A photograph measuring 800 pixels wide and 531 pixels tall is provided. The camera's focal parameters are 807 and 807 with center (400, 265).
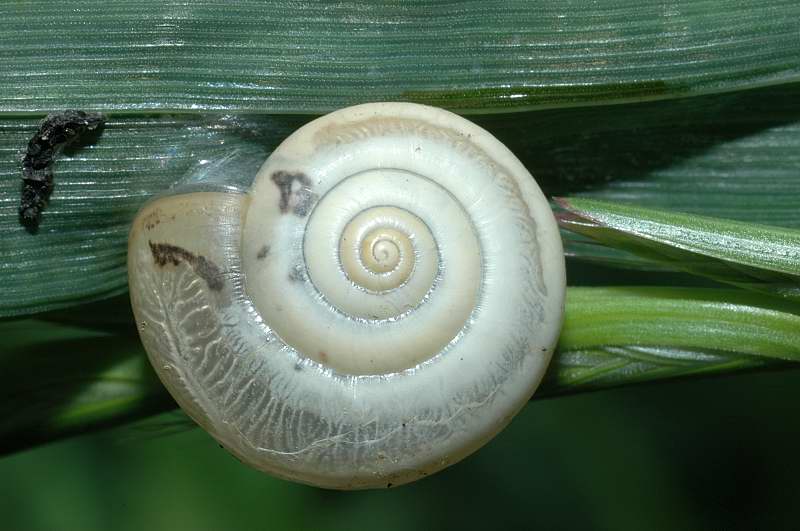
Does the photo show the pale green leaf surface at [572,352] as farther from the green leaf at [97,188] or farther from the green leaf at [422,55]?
the green leaf at [422,55]

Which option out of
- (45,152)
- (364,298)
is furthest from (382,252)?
→ (45,152)

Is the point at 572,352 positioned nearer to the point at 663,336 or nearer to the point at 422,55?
the point at 663,336

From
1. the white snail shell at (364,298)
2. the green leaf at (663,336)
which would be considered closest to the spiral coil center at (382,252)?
the white snail shell at (364,298)

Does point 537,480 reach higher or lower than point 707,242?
lower

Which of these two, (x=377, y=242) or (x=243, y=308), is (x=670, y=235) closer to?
(x=377, y=242)

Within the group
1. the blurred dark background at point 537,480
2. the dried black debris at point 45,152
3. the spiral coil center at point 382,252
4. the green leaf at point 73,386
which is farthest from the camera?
the blurred dark background at point 537,480
